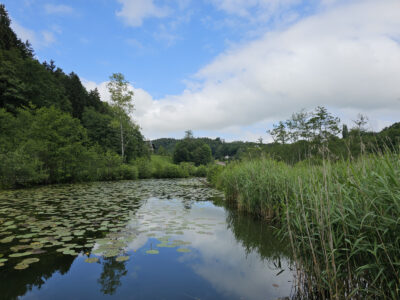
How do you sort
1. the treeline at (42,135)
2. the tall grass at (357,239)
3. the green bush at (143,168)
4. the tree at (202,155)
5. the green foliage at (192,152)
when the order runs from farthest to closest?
the tree at (202,155) → the green foliage at (192,152) → the green bush at (143,168) → the treeline at (42,135) → the tall grass at (357,239)

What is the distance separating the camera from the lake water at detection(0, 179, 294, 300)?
3.02 meters

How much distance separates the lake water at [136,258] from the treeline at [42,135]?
317 inches

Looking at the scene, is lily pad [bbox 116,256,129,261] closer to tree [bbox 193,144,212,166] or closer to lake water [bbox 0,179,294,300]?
lake water [bbox 0,179,294,300]

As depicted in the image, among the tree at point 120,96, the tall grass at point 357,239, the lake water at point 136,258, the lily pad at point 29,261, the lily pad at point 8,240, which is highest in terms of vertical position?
the tree at point 120,96

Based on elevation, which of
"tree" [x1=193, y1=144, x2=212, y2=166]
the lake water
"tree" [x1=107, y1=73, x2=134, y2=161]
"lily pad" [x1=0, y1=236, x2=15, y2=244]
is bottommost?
the lake water

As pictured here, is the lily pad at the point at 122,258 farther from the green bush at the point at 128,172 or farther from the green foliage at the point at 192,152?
the green foliage at the point at 192,152

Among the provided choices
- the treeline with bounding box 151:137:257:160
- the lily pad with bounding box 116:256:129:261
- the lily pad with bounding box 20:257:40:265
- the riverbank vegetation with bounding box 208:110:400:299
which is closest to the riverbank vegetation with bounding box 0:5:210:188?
the lily pad with bounding box 20:257:40:265

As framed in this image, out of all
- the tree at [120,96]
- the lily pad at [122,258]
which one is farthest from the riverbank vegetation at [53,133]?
the lily pad at [122,258]

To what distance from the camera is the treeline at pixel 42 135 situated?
13328mm

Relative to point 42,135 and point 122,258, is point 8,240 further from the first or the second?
point 42,135

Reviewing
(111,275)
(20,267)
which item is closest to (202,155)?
(111,275)

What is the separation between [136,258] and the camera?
3.94 meters

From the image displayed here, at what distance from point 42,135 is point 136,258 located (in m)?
15.2

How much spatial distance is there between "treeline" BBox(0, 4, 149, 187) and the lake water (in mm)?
8047
